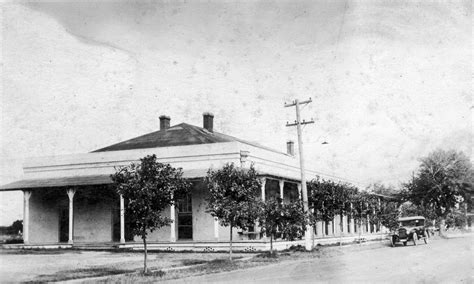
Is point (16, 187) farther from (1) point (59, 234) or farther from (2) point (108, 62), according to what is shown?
(2) point (108, 62)

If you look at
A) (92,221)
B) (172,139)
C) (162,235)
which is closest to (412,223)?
(162,235)

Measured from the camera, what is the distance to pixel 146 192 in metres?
18.0

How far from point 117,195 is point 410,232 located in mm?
17684

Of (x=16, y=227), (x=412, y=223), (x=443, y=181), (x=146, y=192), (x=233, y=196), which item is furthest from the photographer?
(x=16, y=227)

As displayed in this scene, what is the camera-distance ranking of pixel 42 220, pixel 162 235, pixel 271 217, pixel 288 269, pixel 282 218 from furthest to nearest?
pixel 42 220 < pixel 162 235 < pixel 282 218 < pixel 271 217 < pixel 288 269

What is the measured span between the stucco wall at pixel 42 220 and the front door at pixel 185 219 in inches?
311

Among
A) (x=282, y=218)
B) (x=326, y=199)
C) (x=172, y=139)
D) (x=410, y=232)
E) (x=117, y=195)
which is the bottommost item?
(x=410, y=232)

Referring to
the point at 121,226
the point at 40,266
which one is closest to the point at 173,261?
the point at 40,266

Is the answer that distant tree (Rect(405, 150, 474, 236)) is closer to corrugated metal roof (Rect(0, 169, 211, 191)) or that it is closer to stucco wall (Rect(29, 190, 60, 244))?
corrugated metal roof (Rect(0, 169, 211, 191))

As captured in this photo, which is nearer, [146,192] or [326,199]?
[146,192]

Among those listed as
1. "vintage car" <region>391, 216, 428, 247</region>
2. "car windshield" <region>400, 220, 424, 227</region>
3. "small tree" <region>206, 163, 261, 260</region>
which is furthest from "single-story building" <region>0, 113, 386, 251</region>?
"car windshield" <region>400, 220, 424, 227</region>

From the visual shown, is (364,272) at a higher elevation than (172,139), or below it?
below

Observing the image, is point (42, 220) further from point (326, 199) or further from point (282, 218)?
point (326, 199)

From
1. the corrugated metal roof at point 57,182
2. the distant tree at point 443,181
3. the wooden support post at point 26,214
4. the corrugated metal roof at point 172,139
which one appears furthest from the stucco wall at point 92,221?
the distant tree at point 443,181
